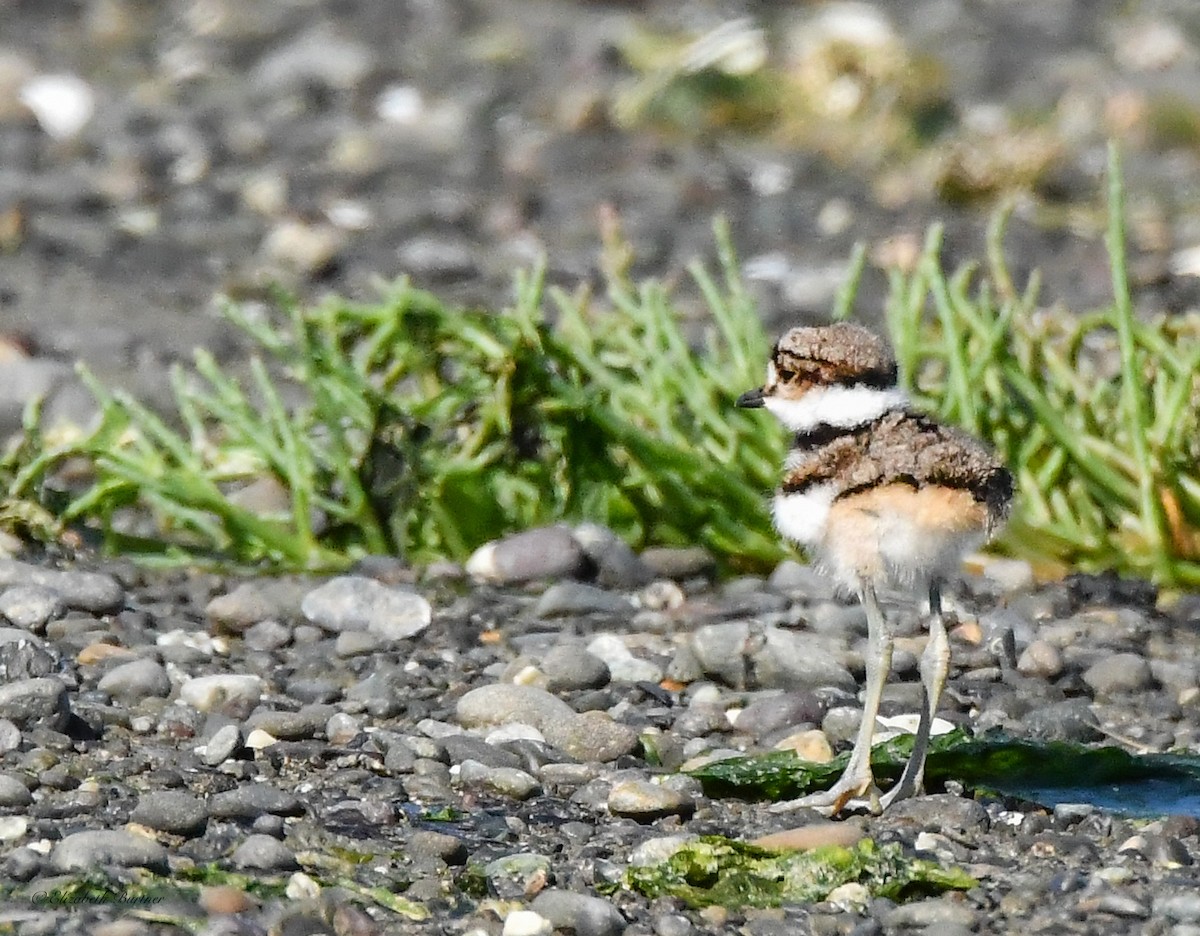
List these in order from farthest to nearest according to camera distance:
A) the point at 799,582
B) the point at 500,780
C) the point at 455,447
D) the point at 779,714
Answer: the point at 455,447 < the point at 799,582 < the point at 779,714 < the point at 500,780

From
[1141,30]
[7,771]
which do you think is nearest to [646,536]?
[7,771]

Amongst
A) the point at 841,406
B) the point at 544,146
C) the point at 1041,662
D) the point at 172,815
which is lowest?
the point at 1041,662

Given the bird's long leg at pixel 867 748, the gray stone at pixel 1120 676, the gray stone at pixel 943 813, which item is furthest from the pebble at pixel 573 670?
the gray stone at pixel 1120 676

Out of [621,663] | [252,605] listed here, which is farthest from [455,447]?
[621,663]

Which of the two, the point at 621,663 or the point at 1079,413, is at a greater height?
the point at 1079,413

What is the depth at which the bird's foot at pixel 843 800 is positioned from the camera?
131 inches

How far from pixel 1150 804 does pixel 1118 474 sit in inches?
53.8

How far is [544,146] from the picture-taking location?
906cm

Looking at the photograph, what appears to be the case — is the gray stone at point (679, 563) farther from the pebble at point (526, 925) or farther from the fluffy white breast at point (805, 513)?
the pebble at point (526, 925)

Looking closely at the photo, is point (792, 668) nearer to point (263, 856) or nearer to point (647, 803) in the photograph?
point (647, 803)

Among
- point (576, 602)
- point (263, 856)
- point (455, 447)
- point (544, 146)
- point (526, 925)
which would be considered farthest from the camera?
point (544, 146)

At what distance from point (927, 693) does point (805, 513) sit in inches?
13.6

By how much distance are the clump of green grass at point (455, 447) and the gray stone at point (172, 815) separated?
1520 millimetres

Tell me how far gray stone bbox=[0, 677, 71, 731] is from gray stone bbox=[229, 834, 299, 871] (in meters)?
0.59
